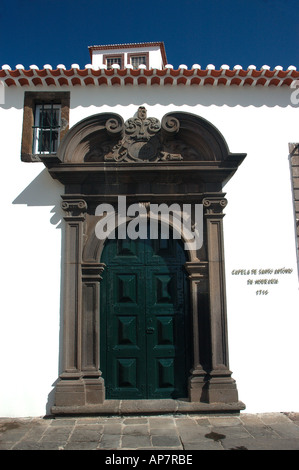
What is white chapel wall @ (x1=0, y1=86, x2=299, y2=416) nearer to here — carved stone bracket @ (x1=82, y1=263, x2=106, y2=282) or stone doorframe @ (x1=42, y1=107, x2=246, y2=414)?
stone doorframe @ (x1=42, y1=107, x2=246, y2=414)

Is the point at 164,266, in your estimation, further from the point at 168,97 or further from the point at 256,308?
the point at 168,97

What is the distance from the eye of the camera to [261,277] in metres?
4.70

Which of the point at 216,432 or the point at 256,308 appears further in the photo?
the point at 256,308

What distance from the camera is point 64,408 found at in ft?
14.0

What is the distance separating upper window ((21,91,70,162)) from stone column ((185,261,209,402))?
2432mm

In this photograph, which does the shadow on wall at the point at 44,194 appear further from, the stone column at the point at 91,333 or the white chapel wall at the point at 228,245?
the stone column at the point at 91,333

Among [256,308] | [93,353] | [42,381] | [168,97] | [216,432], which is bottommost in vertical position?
[216,432]

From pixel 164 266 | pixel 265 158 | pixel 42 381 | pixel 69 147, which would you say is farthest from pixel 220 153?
pixel 42 381

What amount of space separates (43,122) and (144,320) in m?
2.96

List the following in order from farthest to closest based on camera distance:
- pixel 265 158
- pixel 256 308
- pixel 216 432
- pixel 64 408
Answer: pixel 265 158 < pixel 256 308 < pixel 64 408 < pixel 216 432

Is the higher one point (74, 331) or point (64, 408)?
point (74, 331)

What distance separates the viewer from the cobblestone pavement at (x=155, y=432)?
3.53m

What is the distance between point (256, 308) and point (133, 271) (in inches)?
62.2

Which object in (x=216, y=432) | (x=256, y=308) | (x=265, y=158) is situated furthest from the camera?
(x=265, y=158)
